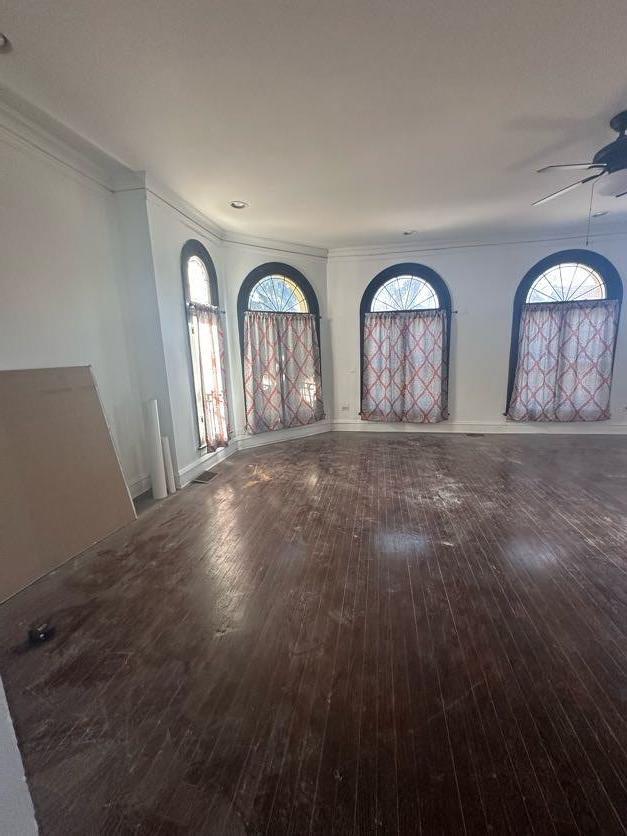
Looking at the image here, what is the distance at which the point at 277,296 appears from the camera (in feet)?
17.7

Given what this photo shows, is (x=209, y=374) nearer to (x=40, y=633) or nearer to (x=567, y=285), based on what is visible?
(x=40, y=633)

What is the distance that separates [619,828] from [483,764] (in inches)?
14.4

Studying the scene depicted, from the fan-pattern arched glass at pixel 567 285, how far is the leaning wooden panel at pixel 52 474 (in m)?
5.77

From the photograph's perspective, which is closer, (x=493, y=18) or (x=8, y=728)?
(x=8, y=728)

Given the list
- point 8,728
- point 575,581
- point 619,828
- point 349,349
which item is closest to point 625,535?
point 575,581

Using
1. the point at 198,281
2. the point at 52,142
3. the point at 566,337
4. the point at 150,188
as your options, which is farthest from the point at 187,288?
the point at 566,337

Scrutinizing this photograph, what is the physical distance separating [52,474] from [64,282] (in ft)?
4.72

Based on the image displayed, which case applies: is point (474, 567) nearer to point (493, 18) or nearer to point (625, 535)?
point (625, 535)

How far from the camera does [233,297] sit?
4949mm

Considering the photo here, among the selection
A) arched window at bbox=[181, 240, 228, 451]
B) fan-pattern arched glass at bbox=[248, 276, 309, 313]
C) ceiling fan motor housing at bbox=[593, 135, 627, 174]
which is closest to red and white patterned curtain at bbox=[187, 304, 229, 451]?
arched window at bbox=[181, 240, 228, 451]

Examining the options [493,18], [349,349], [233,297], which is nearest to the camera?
[493,18]

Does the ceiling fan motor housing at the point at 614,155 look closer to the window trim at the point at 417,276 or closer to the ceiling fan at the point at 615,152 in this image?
the ceiling fan at the point at 615,152

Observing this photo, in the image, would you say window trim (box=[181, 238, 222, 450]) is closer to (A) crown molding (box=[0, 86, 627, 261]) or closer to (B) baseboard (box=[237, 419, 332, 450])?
(A) crown molding (box=[0, 86, 627, 261])

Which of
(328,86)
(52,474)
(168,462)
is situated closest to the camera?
(328,86)
